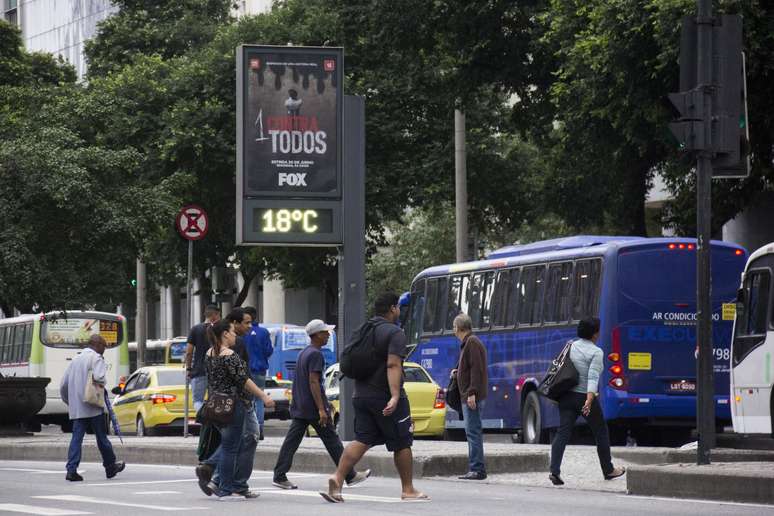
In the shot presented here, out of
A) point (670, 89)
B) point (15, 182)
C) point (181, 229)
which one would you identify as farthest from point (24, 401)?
point (670, 89)

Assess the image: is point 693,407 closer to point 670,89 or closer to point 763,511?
point 670,89

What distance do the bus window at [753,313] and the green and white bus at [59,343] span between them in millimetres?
23266

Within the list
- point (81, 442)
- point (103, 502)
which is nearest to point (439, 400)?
point (81, 442)

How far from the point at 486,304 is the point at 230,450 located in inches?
554

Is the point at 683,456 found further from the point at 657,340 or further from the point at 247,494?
the point at 657,340

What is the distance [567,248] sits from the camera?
88.9ft

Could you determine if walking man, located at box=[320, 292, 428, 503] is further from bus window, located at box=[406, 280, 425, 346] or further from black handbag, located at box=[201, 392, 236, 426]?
bus window, located at box=[406, 280, 425, 346]

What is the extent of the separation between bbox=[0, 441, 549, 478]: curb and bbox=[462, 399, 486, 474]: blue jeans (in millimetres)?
559

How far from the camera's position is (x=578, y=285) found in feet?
85.7

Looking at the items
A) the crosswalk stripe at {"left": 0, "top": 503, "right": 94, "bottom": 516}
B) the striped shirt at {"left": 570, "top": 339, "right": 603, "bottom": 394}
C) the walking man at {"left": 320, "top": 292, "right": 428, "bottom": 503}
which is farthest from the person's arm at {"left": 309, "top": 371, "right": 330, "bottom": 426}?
the crosswalk stripe at {"left": 0, "top": 503, "right": 94, "bottom": 516}

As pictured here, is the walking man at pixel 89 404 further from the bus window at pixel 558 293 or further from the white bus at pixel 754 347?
the bus window at pixel 558 293

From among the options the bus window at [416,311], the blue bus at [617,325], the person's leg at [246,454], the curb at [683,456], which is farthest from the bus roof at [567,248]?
the person's leg at [246,454]

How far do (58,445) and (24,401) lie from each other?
4.95 m

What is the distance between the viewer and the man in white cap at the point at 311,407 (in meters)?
16.2
